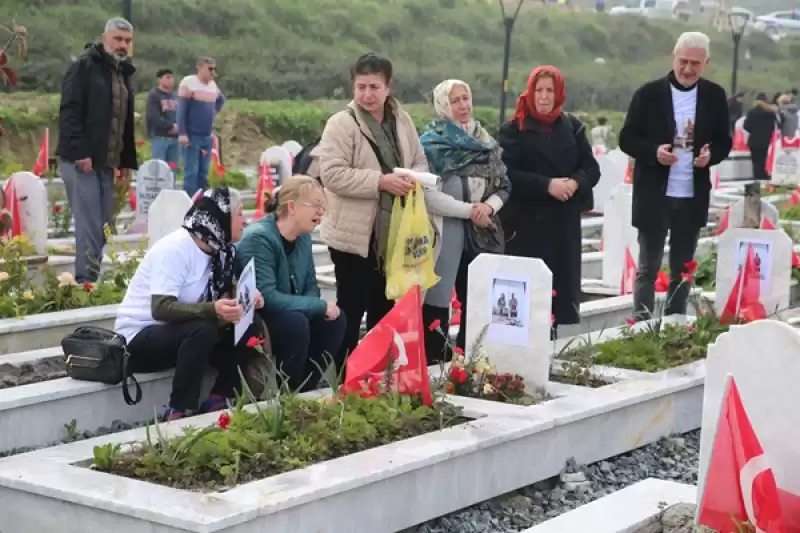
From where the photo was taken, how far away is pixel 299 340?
6.95 metres

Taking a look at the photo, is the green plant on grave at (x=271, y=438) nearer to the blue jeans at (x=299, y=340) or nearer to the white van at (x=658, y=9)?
the blue jeans at (x=299, y=340)

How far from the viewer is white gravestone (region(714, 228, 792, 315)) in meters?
8.94

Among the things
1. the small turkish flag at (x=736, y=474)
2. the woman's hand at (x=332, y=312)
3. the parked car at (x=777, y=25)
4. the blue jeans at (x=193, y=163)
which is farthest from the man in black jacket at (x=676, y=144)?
the parked car at (x=777, y=25)

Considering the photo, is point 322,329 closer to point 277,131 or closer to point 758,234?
point 758,234

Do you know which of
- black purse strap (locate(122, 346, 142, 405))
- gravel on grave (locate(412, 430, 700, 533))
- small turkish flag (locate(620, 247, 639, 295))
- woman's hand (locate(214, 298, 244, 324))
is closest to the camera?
gravel on grave (locate(412, 430, 700, 533))

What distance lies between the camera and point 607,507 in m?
4.89

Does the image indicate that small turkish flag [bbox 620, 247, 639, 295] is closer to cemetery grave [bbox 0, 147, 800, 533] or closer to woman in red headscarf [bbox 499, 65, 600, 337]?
cemetery grave [bbox 0, 147, 800, 533]

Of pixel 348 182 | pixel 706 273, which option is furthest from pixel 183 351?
pixel 706 273

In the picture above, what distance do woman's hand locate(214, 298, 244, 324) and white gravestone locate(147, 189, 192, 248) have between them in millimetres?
3716

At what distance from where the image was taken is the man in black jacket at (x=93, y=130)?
9.96 m

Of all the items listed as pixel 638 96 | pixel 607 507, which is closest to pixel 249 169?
pixel 638 96

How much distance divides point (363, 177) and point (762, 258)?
2.81m

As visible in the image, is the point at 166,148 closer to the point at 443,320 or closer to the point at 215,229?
the point at 443,320

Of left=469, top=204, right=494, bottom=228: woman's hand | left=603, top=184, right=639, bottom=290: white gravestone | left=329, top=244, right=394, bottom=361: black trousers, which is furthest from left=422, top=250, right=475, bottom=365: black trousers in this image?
left=603, top=184, right=639, bottom=290: white gravestone
